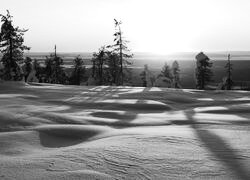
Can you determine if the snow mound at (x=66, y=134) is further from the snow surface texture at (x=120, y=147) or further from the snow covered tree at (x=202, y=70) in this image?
the snow covered tree at (x=202, y=70)

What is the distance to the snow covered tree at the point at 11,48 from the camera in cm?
3066

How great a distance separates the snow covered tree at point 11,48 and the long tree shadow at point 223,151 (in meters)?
29.0

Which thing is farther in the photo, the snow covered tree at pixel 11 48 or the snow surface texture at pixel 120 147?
the snow covered tree at pixel 11 48

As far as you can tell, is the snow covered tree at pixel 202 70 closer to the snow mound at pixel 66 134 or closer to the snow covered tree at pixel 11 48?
the snow covered tree at pixel 11 48

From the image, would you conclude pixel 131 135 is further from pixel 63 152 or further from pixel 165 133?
pixel 63 152

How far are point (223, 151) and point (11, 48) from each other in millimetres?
30848


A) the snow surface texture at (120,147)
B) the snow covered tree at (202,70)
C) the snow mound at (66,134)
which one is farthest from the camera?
the snow covered tree at (202,70)

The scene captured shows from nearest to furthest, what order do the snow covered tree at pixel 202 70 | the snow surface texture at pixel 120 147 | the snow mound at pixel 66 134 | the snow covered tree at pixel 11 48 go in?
the snow surface texture at pixel 120 147 < the snow mound at pixel 66 134 < the snow covered tree at pixel 11 48 < the snow covered tree at pixel 202 70

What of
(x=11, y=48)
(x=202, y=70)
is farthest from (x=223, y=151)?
(x=202, y=70)

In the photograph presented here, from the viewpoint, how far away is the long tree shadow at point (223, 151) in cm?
358

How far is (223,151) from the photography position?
440 cm

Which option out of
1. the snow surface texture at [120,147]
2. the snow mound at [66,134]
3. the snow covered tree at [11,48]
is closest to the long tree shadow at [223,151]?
the snow surface texture at [120,147]

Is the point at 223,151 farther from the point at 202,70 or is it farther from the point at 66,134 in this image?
the point at 202,70

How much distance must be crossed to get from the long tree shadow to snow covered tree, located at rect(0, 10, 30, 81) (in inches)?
1142
